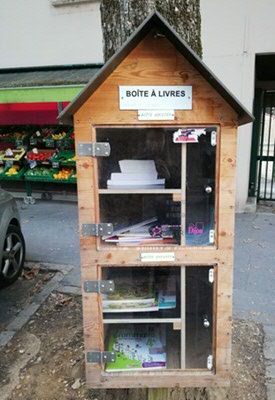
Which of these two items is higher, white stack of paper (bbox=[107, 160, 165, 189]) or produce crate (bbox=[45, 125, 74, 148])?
white stack of paper (bbox=[107, 160, 165, 189])

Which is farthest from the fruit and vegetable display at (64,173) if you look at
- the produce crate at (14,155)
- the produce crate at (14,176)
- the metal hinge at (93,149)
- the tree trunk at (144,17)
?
the metal hinge at (93,149)

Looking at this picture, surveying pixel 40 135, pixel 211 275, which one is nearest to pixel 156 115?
pixel 211 275

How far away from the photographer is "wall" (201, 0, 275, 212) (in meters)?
5.86

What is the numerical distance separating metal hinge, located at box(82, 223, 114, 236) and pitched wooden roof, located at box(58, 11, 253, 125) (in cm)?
60

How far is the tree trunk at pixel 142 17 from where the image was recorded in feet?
6.84

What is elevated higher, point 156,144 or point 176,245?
point 156,144

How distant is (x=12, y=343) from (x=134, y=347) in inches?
56.0

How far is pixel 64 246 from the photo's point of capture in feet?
17.4

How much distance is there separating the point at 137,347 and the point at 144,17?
200 cm

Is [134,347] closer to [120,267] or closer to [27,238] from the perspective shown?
[120,267]

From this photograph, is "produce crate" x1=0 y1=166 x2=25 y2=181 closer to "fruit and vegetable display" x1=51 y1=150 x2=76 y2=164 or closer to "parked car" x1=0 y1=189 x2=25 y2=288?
"fruit and vegetable display" x1=51 y1=150 x2=76 y2=164

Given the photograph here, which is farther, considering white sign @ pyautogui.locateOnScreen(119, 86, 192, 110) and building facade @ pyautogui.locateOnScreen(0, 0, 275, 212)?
building facade @ pyautogui.locateOnScreen(0, 0, 275, 212)

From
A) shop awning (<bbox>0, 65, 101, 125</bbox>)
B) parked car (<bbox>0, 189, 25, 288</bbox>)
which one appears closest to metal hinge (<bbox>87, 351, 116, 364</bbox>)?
parked car (<bbox>0, 189, 25, 288</bbox>)

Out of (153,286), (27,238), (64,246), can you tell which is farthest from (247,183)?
(153,286)
